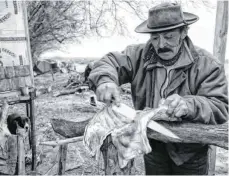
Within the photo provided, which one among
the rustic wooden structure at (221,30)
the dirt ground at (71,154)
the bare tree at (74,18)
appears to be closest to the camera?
the rustic wooden structure at (221,30)

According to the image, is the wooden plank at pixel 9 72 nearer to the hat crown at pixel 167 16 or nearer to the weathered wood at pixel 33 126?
the weathered wood at pixel 33 126

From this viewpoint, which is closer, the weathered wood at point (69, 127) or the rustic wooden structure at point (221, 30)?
the weathered wood at point (69, 127)

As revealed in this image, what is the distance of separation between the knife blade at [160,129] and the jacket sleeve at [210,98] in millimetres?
174

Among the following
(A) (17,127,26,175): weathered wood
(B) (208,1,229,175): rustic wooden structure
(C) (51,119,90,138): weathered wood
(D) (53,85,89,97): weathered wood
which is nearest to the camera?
(C) (51,119,90,138): weathered wood

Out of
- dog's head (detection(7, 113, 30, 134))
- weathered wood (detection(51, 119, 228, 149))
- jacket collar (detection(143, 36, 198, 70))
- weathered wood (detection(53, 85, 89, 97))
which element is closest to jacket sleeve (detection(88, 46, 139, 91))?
jacket collar (detection(143, 36, 198, 70))

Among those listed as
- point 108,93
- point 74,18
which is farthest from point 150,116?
point 74,18

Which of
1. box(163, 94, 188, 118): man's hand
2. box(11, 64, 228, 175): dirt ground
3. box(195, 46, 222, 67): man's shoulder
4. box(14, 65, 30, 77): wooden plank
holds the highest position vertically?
box(195, 46, 222, 67): man's shoulder

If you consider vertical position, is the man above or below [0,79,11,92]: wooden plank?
above

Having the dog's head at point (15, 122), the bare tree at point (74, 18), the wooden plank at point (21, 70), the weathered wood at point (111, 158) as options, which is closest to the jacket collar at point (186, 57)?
the weathered wood at point (111, 158)

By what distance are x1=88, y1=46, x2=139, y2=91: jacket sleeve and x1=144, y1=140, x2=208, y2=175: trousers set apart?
0.74m

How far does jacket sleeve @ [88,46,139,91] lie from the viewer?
211cm

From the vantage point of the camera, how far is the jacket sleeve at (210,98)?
186cm

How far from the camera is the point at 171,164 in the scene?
2512 mm

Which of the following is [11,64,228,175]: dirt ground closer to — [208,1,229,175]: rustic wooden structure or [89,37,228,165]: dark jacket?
[89,37,228,165]: dark jacket
